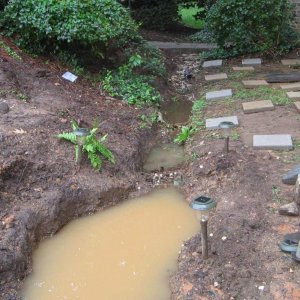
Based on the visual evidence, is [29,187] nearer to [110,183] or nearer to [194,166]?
[110,183]

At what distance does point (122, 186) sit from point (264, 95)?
3.60 metres

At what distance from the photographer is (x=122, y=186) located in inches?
204

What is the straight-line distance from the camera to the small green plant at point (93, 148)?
5.19 m

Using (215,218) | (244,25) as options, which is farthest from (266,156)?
(244,25)

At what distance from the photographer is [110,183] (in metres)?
5.13

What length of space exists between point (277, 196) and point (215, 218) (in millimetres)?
718

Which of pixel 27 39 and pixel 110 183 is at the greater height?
pixel 27 39

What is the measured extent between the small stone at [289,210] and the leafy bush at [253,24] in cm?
650

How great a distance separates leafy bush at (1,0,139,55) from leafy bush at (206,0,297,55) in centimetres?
298

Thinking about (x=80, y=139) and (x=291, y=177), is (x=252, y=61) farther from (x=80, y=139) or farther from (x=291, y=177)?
(x=80, y=139)

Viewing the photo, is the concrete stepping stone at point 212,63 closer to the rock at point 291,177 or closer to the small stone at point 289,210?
the rock at point 291,177

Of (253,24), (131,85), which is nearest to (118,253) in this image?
(131,85)

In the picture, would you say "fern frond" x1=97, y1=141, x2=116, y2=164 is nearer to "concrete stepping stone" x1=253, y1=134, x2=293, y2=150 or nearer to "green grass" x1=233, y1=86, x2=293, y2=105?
"concrete stepping stone" x1=253, y1=134, x2=293, y2=150

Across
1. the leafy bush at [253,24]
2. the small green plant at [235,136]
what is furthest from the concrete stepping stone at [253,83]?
the small green plant at [235,136]
